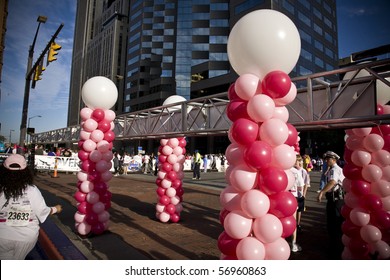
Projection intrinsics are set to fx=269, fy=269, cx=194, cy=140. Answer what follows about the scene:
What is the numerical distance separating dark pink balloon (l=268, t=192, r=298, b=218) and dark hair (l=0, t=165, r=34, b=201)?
268 cm

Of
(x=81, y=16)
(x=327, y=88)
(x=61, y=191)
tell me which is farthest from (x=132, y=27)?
(x=327, y=88)

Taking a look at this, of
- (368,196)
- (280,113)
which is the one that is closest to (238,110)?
(280,113)

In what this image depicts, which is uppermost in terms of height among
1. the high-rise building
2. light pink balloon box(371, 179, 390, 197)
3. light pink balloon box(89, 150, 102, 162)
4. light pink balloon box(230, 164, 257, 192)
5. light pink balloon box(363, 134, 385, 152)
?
the high-rise building

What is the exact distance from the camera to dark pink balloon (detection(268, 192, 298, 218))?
2973mm

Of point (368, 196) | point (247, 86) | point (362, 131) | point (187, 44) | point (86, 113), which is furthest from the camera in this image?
point (187, 44)

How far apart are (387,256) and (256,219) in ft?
8.90

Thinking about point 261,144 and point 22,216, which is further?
point 261,144

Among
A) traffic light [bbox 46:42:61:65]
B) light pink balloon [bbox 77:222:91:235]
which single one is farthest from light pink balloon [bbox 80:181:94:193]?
traffic light [bbox 46:42:61:65]

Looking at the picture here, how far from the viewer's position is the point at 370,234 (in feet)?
13.7

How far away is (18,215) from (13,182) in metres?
0.34

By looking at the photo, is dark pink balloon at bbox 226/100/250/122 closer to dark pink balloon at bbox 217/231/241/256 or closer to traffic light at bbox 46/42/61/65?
dark pink balloon at bbox 217/231/241/256

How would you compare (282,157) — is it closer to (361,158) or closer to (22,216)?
(361,158)

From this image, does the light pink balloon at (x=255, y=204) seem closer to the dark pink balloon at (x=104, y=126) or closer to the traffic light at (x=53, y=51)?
the dark pink balloon at (x=104, y=126)

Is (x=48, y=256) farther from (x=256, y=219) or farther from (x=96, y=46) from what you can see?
(x=96, y=46)
